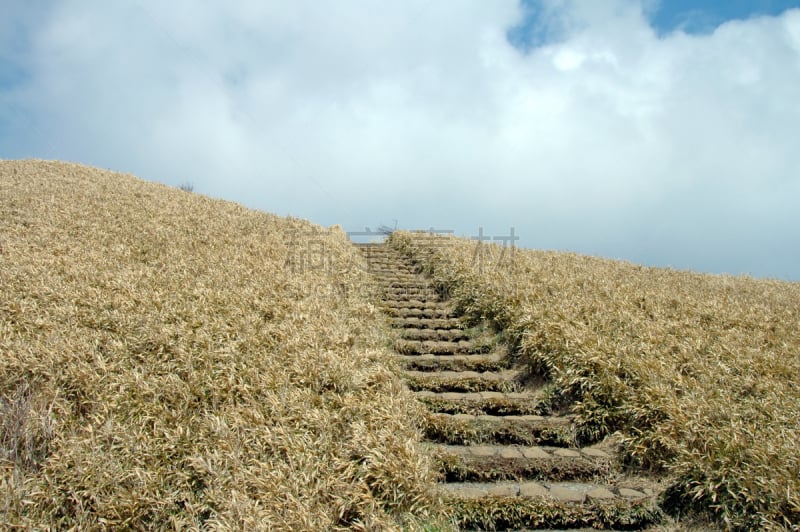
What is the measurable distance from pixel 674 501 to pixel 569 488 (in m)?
0.85

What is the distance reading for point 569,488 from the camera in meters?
4.48

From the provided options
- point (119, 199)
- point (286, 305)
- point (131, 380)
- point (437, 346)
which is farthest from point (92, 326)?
point (119, 199)

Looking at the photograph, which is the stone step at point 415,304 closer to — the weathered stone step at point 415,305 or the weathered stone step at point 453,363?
the weathered stone step at point 415,305

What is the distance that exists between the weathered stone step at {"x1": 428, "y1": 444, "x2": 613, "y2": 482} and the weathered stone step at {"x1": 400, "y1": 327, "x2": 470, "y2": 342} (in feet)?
10.5

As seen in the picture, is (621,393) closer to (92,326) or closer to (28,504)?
(28,504)

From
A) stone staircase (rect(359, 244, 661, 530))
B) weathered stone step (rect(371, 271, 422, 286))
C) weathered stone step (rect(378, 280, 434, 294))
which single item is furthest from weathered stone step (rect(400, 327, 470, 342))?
weathered stone step (rect(371, 271, 422, 286))

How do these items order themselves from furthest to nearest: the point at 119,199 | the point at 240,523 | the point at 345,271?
the point at 119,199 → the point at 345,271 → the point at 240,523

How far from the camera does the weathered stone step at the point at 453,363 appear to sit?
7.04 metres

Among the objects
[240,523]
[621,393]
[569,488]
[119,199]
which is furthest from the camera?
[119,199]

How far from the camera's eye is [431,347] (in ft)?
25.2

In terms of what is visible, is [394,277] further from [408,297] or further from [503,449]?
[503,449]

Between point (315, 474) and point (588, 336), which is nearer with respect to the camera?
point (315, 474)

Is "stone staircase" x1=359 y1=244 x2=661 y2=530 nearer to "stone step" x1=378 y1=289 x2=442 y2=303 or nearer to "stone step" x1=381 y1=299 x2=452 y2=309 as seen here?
"stone step" x1=381 y1=299 x2=452 y2=309

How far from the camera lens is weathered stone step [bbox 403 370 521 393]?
632 cm
